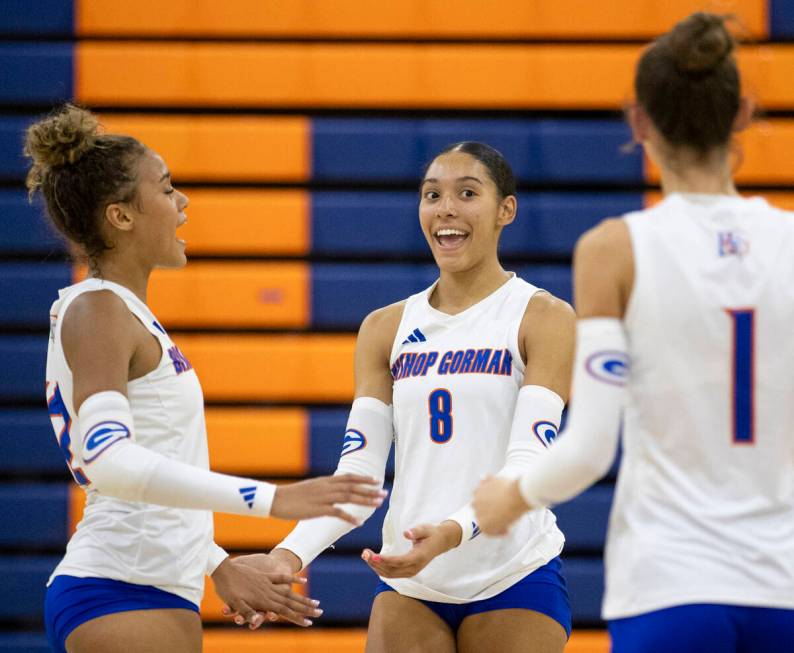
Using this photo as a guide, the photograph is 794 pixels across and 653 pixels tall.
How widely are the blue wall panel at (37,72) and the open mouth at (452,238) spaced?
2462 mm

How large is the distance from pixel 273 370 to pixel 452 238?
73.9 inches

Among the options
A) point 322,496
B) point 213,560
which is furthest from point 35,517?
point 322,496

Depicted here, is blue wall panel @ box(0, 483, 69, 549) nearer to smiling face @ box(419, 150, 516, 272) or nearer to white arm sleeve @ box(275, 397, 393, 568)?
white arm sleeve @ box(275, 397, 393, 568)

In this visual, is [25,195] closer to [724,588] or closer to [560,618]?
[560,618]

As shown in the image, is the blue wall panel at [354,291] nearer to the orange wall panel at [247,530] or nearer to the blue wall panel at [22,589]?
the orange wall panel at [247,530]

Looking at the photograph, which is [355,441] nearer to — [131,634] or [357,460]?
[357,460]

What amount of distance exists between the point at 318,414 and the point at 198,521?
6.94ft

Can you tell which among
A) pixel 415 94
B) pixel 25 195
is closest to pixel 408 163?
pixel 415 94

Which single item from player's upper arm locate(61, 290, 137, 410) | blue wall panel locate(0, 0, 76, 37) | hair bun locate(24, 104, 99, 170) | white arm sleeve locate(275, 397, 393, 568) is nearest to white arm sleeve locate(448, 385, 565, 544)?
white arm sleeve locate(275, 397, 393, 568)

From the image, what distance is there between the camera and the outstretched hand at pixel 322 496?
79.9 inches

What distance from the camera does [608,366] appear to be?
1.56 meters

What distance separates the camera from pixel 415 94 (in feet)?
14.6

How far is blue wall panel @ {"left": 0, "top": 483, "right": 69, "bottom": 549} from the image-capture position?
168 inches

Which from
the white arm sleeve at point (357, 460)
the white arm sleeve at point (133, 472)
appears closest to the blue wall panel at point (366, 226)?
the white arm sleeve at point (357, 460)
